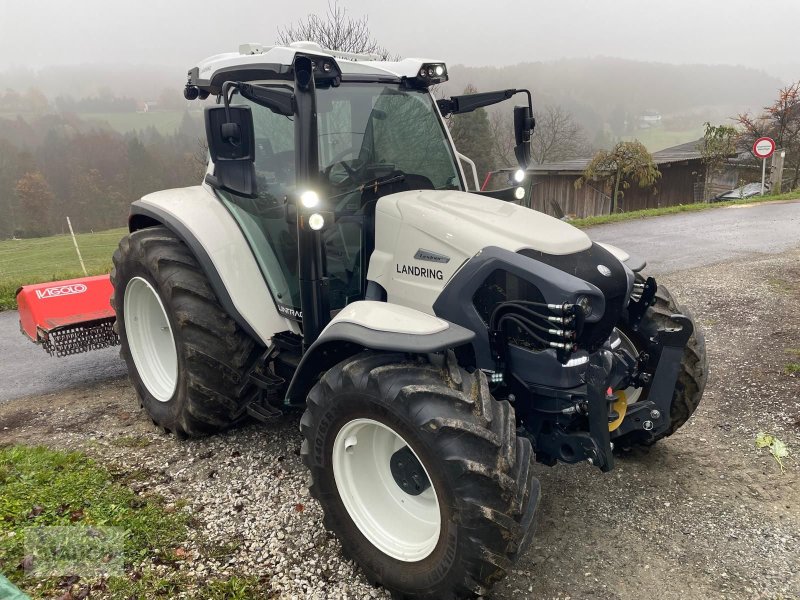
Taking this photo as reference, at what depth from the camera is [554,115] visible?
1810 inches

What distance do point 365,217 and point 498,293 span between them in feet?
3.25

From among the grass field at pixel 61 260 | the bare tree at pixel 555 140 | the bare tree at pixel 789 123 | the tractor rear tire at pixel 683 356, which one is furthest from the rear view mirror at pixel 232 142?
the bare tree at pixel 555 140

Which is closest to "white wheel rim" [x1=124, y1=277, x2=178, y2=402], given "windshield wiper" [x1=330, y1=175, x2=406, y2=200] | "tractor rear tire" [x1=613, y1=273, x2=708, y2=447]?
"windshield wiper" [x1=330, y1=175, x2=406, y2=200]

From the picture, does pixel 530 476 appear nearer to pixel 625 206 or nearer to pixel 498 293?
pixel 498 293

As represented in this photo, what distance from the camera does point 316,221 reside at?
118 inches

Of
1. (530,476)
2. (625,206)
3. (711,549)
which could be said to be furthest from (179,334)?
(625,206)

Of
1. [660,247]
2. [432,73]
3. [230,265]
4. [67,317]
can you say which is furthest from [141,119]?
[432,73]

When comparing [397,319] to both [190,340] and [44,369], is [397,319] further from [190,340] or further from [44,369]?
[44,369]

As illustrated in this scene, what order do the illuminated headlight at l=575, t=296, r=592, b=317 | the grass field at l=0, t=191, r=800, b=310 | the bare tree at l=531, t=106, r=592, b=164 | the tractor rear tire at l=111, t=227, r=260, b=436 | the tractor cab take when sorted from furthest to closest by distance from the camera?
the bare tree at l=531, t=106, r=592, b=164
the grass field at l=0, t=191, r=800, b=310
the tractor rear tire at l=111, t=227, r=260, b=436
the tractor cab
the illuminated headlight at l=575, t=296, r=592, b=317

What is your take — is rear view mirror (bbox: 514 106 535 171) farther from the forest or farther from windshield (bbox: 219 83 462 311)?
the forest

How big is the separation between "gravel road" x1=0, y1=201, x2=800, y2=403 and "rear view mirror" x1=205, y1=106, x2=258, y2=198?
3569 millimetres

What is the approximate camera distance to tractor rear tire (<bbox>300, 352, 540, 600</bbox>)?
92.8 inches

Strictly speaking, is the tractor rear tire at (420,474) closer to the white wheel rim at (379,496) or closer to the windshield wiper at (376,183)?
the white wheel rim at (379,496)

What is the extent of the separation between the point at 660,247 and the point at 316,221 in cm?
956
